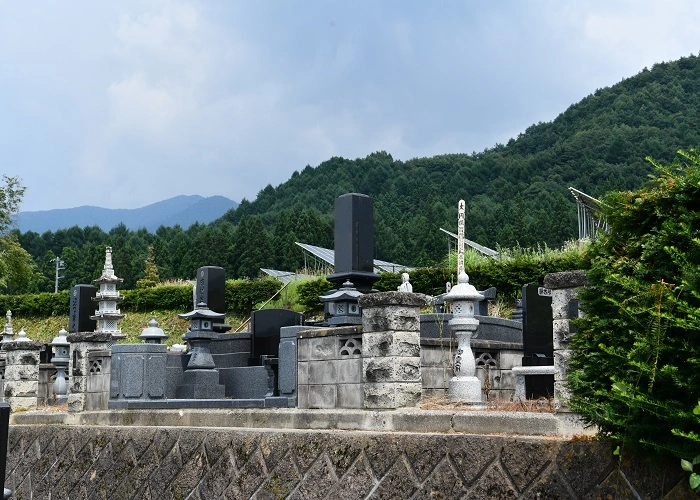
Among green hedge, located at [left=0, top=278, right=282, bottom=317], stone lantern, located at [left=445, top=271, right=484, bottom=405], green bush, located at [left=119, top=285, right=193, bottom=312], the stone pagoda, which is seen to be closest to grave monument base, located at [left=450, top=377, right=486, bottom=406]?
stone lantern, located at [left=445, top=271, right=484, bottom=405]

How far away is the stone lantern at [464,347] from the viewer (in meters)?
8.39

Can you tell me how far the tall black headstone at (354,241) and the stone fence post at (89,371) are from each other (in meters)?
3.72

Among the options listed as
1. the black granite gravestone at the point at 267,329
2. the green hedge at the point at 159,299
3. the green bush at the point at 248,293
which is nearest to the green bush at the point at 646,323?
the black granite gravestone at the point at 267,329

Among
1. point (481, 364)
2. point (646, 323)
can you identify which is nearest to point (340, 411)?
point (481, 364)

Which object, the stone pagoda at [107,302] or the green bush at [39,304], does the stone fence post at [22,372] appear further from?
the green bush at [39,304]

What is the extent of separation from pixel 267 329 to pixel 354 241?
152 inches

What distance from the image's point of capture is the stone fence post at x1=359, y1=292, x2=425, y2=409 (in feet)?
26.1

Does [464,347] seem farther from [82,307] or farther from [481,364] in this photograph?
[82,307]

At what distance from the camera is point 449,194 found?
66312 millimetres

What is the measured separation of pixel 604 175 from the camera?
5988cm

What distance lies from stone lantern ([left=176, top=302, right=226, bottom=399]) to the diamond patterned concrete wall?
1.44 m

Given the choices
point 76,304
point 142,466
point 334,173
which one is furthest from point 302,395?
point 334,173

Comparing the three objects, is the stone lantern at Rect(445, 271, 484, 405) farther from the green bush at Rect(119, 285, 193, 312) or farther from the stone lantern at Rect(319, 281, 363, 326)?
the green bush at Rect(119, 285, 193, 312)

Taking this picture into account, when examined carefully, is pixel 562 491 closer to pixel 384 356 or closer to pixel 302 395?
pixel 384 356
